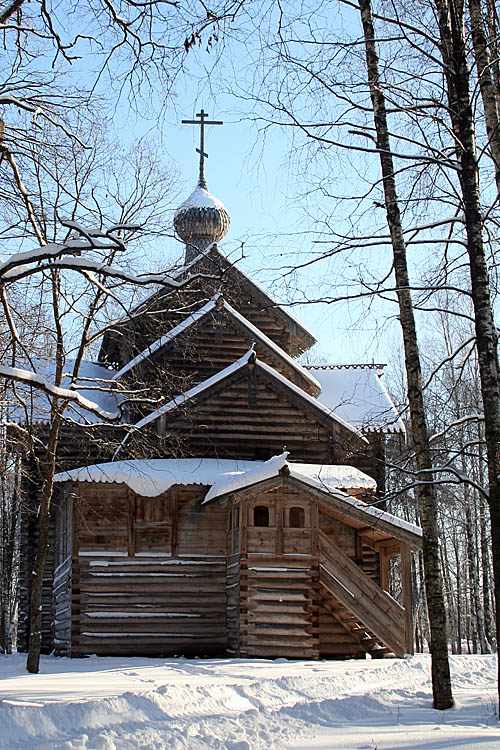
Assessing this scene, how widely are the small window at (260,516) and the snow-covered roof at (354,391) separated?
446 cm

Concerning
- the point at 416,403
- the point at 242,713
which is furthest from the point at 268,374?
the point at 242,713

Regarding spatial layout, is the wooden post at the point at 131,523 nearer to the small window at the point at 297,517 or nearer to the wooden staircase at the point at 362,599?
the small window at the point at 297,517

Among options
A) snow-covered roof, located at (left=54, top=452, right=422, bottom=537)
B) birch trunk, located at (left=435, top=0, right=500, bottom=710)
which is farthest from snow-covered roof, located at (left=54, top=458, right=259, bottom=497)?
birch trunk, located at (left=435, top=0, right=500, bottom=710)

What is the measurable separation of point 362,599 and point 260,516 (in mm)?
2685

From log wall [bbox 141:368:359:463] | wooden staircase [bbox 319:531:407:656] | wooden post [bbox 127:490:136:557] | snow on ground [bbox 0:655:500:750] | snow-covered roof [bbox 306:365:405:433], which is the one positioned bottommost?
snow on ground [bbox 0:655:500:750]

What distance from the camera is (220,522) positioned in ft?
71.3

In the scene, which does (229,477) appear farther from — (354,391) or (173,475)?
(354,391)

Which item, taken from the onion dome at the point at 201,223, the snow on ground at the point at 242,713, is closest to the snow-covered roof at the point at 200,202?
the onion dome at the point at 201,223

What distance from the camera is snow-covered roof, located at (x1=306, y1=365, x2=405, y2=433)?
2541cm

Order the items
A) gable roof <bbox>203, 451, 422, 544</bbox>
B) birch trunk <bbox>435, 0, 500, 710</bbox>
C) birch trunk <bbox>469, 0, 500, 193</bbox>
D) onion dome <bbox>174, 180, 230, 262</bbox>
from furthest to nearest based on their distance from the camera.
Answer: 1. onion dome <bbox>174, 180, 230, 262</bbox>
2. gable roof <bbox>203, 451, 422, 544</bbox>
3. birch trunk <bbox>469, 0, 500, 193</bbox>
4. birch trunk <bbox>435, 0, 500, 710</bbox>

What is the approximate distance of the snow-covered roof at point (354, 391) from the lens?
2541 cm

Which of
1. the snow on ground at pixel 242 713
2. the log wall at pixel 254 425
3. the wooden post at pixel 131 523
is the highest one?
the log wall at pixel 254 425

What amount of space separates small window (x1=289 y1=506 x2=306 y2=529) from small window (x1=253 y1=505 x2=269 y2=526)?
0.51 metres

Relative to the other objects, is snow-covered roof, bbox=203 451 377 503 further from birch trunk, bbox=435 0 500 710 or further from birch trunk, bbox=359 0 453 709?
birch trunk, bbox=435 0 500 710
